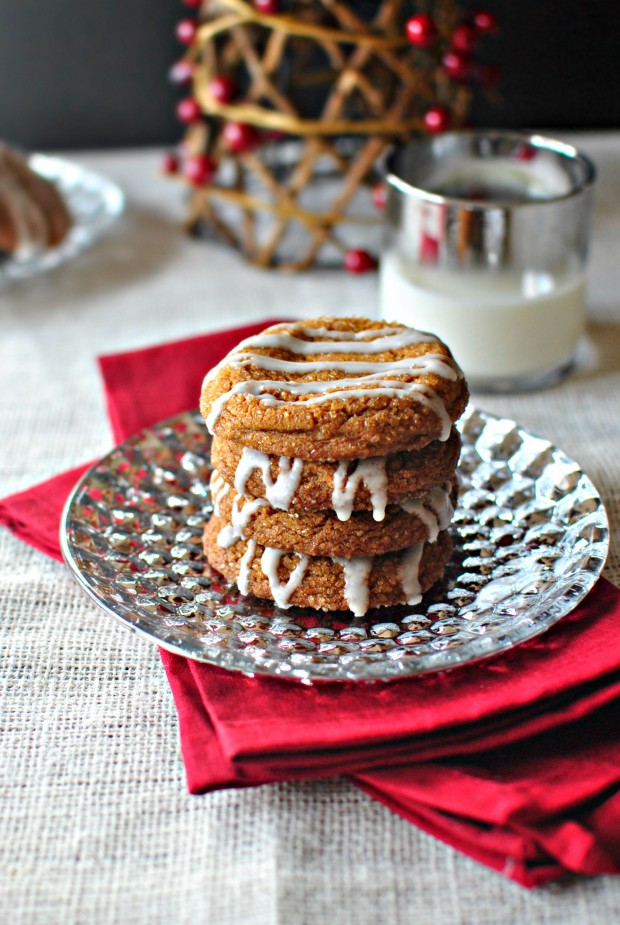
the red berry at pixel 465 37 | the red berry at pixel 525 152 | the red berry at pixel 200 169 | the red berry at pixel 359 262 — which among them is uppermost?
the red berry at pixel 465 37

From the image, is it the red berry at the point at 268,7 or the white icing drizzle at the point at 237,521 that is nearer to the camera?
the white icing drizzle at the point at 237,521

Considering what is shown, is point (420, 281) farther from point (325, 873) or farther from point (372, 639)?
point (325, 873)

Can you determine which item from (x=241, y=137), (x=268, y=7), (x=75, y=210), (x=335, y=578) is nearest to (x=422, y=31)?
(x=268, y=7)

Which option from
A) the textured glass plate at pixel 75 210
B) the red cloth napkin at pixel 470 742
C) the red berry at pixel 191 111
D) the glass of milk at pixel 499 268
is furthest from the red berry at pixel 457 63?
the red cloth napkin at pixel 470 742

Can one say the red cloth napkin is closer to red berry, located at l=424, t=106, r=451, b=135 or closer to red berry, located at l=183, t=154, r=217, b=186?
red berry, located at l=424, t=106, r=451, b=135

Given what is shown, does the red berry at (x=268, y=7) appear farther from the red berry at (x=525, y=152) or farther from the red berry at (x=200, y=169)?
the red berry at (x=525, y=152)

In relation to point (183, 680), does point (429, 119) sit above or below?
above

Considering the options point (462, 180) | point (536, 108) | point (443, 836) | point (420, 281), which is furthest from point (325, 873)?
point (536, 108)
